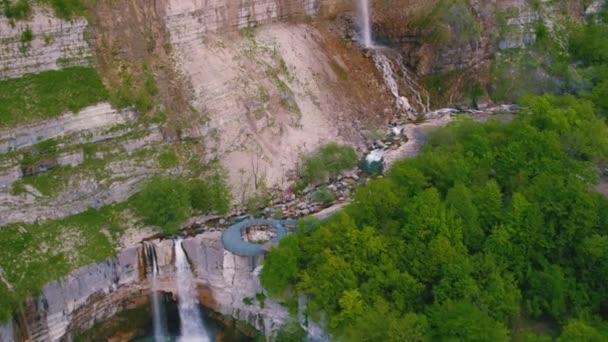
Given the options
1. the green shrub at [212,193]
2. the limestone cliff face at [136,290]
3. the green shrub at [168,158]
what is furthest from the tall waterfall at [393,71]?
the limestone cliff face at [136,290]

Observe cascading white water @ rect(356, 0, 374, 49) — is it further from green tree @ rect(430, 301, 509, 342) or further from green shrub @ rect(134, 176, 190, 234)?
green tree @ rect(430, 301, 509, 342)

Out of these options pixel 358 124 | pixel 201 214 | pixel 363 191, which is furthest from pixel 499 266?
pixel 358 124

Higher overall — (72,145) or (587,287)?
(72,145)

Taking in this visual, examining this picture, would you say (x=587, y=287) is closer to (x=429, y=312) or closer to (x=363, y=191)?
(x=429, y=312)

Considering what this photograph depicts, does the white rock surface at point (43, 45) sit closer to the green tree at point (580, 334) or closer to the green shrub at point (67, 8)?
the green shrub at point (67, 8)

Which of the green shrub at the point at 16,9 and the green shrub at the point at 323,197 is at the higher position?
the green shrub at the point at 16,9

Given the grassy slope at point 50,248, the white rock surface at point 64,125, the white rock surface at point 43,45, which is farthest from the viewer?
the white rock surface at point 43,45
